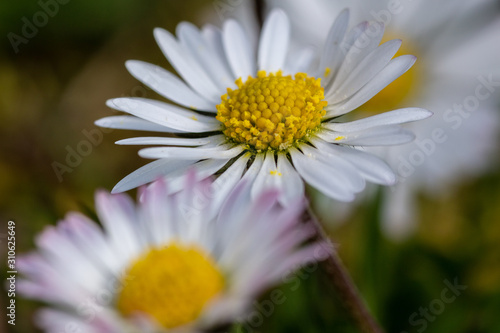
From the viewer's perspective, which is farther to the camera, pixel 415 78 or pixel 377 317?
pixel 415 78

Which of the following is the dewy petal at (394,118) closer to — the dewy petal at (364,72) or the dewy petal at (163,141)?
the dewy petal at (364,72)

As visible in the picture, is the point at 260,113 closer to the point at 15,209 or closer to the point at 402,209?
the point at 402,209

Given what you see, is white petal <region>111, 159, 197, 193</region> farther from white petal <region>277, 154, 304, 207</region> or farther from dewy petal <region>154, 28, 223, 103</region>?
dewy petal <region>154, 28, 223, 103</region>

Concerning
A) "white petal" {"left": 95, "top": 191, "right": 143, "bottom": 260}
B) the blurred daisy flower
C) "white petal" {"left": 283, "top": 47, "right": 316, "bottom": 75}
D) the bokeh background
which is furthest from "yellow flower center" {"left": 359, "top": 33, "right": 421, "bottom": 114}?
"white petal" {"left": 95, "top": 191, "right": 143, "bottom": 260}

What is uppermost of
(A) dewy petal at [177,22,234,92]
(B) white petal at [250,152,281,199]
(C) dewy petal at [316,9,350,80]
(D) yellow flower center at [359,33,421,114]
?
(D) yellow flower center at [359,33,421,114]

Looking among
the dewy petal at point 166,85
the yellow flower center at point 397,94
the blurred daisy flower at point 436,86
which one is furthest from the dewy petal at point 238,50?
A: the yellow flower center at point 397,94

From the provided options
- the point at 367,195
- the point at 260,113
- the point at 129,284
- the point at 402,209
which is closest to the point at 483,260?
the point at 402,209
